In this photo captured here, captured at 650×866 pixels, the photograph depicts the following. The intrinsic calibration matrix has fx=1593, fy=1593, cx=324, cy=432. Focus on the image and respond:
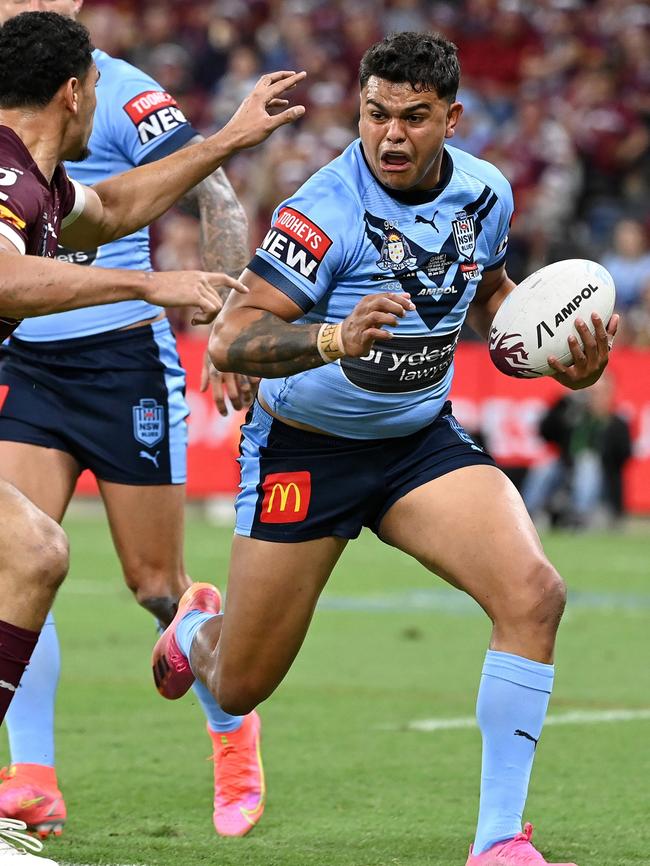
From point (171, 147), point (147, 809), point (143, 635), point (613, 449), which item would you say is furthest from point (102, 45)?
point (147, 809)

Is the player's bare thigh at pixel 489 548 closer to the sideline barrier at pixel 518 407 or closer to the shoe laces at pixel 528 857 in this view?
the shoe laces at pixel 528 857

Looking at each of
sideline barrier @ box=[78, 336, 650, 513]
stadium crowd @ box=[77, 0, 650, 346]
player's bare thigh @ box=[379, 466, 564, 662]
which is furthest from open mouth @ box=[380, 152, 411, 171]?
stadium crowd @ box=[77, 0, 650, 346]

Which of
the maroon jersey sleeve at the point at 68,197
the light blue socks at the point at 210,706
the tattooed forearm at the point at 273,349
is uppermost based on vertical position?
the maroon jersey sleeve at the point at 68,197

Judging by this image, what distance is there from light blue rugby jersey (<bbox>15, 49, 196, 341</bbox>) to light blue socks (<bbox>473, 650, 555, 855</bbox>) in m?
2.27

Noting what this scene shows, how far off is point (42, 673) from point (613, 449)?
1221 cm

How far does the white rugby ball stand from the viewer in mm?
5250

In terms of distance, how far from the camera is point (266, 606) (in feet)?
17.1

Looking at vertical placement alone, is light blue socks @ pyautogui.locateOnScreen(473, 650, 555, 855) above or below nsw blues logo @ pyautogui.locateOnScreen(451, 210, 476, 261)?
below

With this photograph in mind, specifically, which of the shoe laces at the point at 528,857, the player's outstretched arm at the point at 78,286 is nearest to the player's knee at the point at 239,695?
the shoe laces at the point at 528,857

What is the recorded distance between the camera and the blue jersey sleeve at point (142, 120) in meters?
6.21

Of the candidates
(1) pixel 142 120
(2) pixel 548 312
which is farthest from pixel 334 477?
(1) pixel 142 120

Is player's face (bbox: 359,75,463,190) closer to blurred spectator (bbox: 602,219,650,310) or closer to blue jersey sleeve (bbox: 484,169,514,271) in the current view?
blue jersey sleeve (bbox: 484,169,514,271)

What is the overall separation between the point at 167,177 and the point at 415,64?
1.06 meters

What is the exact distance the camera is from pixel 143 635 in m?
10.5
